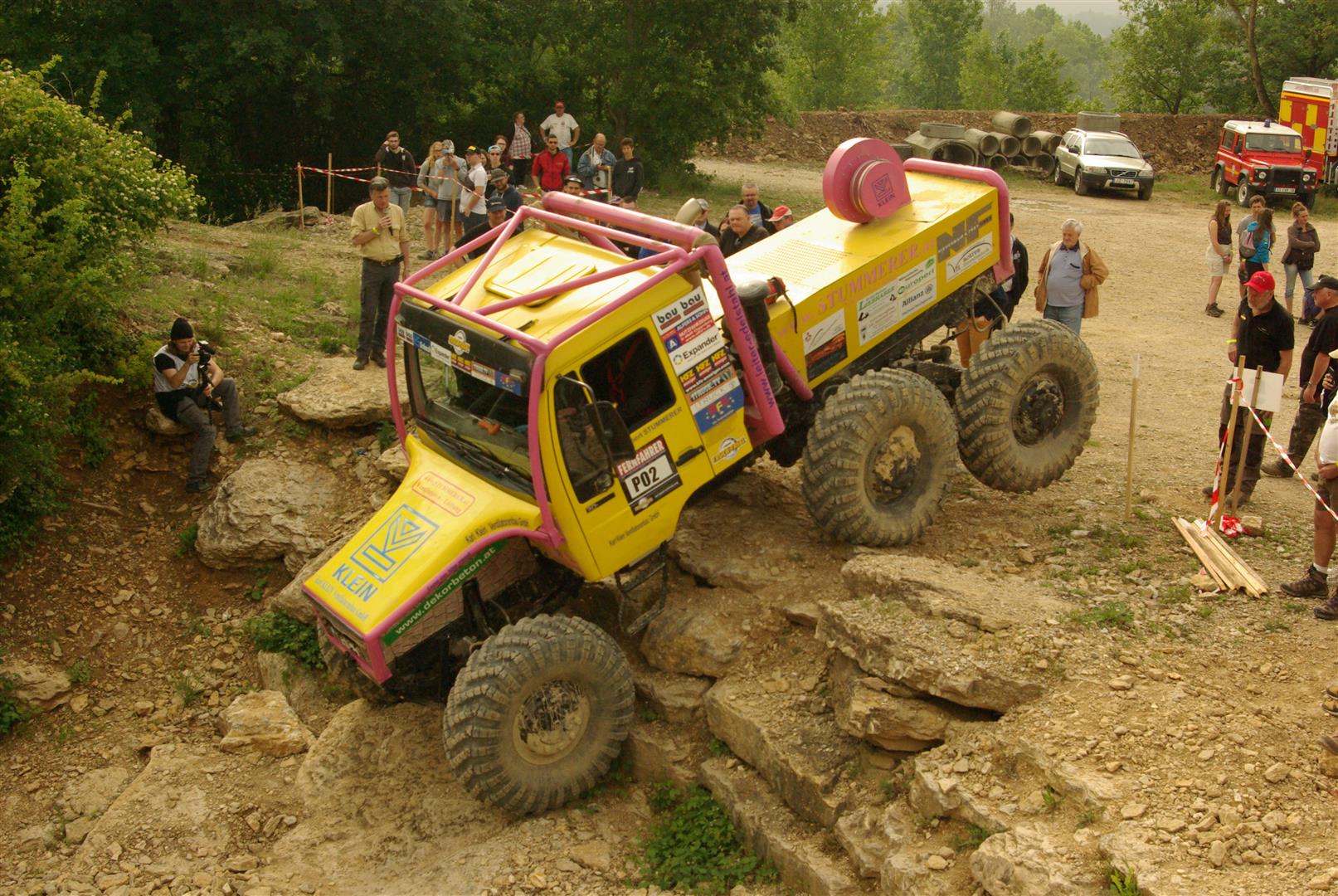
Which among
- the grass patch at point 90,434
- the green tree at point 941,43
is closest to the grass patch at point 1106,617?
the grass patch at point 90,434

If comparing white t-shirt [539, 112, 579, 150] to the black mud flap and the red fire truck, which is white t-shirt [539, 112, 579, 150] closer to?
the black mud flap

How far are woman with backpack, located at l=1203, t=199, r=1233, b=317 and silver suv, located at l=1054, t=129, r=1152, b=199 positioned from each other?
1179 centimetres

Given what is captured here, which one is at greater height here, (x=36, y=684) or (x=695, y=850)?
(x=695, y=850)

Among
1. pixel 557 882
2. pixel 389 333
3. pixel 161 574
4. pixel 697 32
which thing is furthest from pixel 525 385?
pixel 697 32

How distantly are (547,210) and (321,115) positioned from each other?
1467 cm

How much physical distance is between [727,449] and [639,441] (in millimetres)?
708

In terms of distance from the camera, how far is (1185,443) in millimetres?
10867

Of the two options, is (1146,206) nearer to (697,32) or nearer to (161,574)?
(697,32)

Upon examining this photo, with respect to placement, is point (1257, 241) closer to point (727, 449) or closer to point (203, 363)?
point (727, 449)

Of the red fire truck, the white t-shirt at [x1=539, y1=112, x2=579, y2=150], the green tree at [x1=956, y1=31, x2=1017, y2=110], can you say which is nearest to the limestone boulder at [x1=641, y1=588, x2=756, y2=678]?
the white t-shirt at [x1=539, y1=112, x2=579, y2=150]

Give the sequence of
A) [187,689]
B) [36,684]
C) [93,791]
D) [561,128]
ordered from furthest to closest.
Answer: [561,128], [187,689], [36,684], [93,791]

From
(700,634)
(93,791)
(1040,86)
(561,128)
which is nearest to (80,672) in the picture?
(93,791)

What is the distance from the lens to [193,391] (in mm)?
10719

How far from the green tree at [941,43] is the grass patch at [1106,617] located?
48.2 meters
